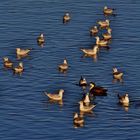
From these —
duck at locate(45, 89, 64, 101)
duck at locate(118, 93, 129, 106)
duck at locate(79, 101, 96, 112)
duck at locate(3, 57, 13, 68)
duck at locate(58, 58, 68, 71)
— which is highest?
duck at locate(3, 57, 13, 68)

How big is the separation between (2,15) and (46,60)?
2114cm

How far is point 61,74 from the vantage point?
352ft

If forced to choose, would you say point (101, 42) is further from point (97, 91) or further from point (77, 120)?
point (77, 120)

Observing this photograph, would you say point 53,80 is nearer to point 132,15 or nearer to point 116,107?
point 116,107

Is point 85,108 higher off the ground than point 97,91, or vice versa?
Answer: point 97,91

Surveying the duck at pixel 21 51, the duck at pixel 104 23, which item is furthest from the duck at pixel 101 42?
the duck at pixel 21 51

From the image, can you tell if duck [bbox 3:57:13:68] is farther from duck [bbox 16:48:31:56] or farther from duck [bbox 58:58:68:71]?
duck [bbox 58:58:68:71]

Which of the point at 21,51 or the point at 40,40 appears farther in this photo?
the point at 40,40

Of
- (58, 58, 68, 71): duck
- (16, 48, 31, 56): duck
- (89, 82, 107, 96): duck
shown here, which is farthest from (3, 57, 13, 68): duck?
(89, 82, 107, 96): duck

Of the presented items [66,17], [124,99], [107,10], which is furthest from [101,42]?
[124,99]

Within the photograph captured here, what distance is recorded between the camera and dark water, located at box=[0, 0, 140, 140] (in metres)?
91.4

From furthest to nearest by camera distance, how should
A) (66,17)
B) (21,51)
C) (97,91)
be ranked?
(66,17) < (21,51) < (97,91)

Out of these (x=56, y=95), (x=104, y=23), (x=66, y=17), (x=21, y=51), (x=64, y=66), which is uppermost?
(x=66, y=17)

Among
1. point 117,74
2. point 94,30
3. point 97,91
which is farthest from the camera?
point 94,30
